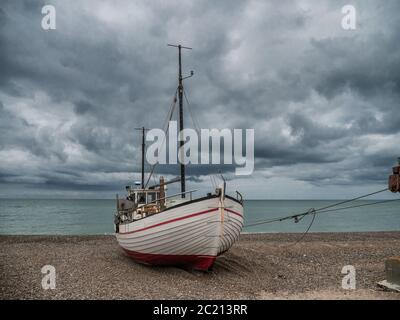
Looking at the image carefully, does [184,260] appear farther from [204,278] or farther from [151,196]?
[151,196]

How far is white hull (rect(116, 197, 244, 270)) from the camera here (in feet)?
47.1

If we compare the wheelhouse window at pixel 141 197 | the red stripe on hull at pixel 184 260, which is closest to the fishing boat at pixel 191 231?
the red stripe on hull at pixel 184 260

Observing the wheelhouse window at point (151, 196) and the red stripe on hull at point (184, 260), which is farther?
the wheelhouse window at point (151, 196)

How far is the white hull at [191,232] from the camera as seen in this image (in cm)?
1435

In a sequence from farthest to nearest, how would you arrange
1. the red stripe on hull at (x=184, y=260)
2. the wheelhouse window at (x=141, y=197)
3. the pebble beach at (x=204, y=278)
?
the wheelhouse window at (x=141, y=197), the red stripe on hull at (x=184, y=260), the pebble beach at (x=204, y=278)

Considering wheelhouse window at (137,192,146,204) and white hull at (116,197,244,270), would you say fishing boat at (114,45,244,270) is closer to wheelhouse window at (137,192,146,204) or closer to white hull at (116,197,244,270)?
white hull at (116,197,244,270)

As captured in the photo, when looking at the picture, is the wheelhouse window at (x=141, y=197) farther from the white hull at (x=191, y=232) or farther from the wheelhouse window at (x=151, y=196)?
the white hull at (x=191, y=232)

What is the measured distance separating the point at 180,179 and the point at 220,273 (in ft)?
17.5

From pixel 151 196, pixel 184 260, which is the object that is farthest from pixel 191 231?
pixel 151 196

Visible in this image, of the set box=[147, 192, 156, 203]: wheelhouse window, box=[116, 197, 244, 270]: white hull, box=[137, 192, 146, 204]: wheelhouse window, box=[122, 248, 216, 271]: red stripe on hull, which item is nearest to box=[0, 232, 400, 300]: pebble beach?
box=[122, 248, 216, 271]: red stripe on hull

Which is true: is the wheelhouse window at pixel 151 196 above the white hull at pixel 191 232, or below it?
above
